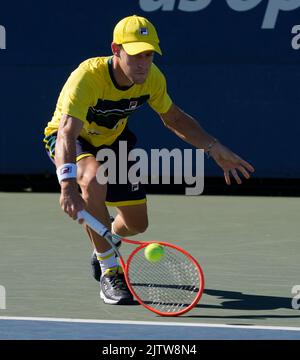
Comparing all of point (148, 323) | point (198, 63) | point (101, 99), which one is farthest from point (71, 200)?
point (198, 63)

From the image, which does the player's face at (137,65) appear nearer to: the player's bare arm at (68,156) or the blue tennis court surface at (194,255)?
the player's bare arm at (68,156)

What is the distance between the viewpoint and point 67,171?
7.05 m

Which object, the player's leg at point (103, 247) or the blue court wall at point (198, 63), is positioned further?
the blue court wall at point (198, 63)

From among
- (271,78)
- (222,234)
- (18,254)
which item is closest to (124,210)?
(18,254)

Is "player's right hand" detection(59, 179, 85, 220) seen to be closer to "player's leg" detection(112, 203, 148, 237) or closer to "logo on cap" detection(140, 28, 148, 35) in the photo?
"logo on cap" detection(140, 28, 148, 35)

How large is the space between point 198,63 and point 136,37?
690 centimetres

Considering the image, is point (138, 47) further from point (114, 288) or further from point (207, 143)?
point (114, 288)

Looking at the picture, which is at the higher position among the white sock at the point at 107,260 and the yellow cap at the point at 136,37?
the yellow cap at the point at 136,37

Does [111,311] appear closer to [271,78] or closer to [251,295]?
[251,295]

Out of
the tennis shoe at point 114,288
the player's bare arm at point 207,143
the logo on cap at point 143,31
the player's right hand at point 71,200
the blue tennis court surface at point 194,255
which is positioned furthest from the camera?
the player's bare arm at point 207,143

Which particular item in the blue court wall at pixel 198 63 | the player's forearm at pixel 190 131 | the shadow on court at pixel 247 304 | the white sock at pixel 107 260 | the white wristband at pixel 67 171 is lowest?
the shadow on court at pixel 247 304

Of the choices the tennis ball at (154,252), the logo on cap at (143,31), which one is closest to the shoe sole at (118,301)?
the tennis ball at (154,252)

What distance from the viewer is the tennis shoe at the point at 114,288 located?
7355 mm

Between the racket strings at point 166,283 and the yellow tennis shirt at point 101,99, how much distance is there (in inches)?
35.1
